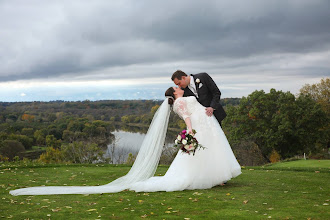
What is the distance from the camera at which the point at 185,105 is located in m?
8.36

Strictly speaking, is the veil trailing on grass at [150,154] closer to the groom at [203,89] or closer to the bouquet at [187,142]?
the groom at [203,89]

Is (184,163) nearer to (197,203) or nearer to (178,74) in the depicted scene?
(197,203)

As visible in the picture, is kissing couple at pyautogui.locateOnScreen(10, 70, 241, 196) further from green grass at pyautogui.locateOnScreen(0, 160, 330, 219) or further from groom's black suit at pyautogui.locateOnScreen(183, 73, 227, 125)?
green grass at pyautogui.locateOnScreen(0, 160, 330, 219)

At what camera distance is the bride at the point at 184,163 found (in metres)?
8.02

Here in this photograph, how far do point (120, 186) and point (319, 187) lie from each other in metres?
4.60

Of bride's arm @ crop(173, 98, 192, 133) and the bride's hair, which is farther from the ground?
the bride's hair

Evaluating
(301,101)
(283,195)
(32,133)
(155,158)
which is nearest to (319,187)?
(283,195)

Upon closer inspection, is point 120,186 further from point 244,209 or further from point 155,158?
point 244,209

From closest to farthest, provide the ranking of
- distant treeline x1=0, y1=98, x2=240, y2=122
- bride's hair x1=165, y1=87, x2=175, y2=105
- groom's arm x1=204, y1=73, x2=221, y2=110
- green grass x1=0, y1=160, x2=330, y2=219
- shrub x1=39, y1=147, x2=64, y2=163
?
green grass x1=0, y1=160, x2=330, y2=219 → groom's arm x1=204, y1=73, x2=221, y2=110 → bride's hair x1=165, y1=87, x2=175, y2=105 → shrub x1=39, y1=147, x2=64, y2=163 → distant treeline x1=0, y1=98, x2=240, y2=122

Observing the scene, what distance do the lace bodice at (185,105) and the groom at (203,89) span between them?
0.21 metres

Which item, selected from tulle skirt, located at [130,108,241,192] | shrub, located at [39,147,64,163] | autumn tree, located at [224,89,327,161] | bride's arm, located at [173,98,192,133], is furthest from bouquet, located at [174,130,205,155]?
shrub, located at [39,147,64,163]

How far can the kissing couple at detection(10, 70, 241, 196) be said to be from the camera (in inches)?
316

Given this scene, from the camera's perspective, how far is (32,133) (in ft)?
211

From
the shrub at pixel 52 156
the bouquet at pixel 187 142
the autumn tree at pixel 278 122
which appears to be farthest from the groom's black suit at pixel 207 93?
the shrub at pixel 52 156
